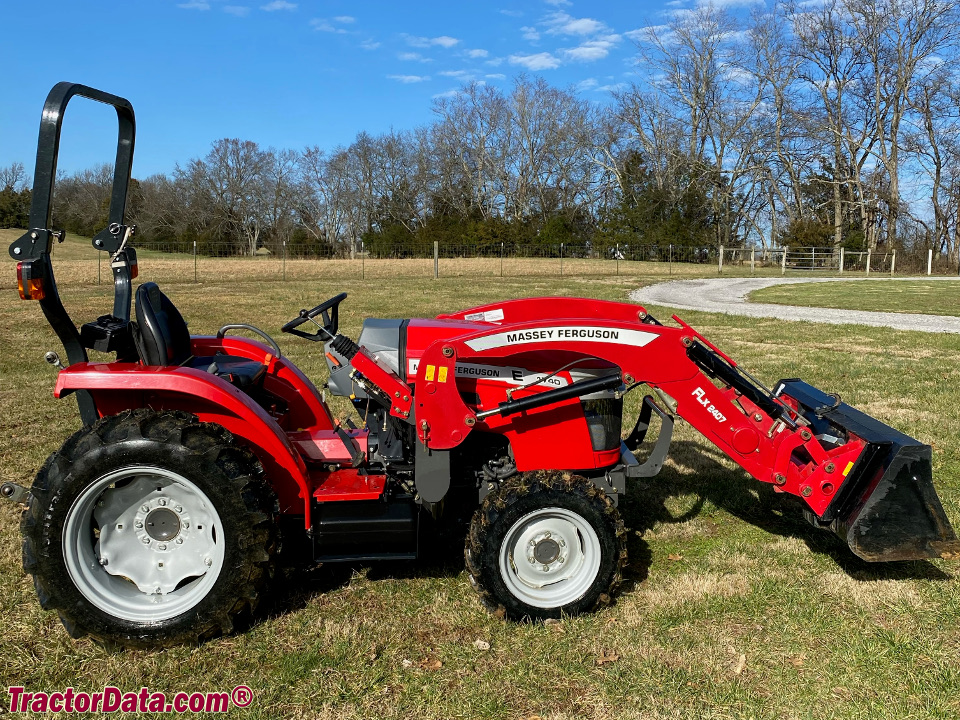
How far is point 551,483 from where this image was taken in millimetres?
3166

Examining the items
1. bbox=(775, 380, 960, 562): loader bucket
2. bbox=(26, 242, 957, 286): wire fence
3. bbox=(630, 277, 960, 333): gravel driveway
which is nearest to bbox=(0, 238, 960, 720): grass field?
bbox=(775, 380, 960, 562): loader bucket

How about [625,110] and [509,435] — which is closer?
[509,435]

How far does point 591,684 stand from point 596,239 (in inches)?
1930

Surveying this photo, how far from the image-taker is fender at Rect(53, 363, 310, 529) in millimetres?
3062

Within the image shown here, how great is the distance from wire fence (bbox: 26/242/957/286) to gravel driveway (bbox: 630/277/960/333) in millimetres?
8554

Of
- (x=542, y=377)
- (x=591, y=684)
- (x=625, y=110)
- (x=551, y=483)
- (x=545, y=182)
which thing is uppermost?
(x=625, y=110)

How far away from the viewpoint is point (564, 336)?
3.13m

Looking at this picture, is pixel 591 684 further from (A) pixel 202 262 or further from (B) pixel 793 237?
(B) pixel 793 237

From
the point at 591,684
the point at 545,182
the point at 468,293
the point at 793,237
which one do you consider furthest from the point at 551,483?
the point at 545,182

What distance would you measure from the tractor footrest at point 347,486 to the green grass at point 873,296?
16.1m

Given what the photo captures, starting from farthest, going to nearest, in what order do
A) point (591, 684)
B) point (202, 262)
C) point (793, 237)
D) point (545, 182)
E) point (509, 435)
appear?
1. point (545, 182)
2. point (793, 237)
3. point (202, 262)
4. point (509, 435)
5. point (591, 684)

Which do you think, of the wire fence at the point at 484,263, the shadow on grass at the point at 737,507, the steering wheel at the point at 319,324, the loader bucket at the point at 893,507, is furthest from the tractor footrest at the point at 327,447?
the wire fence at the point at 484,263

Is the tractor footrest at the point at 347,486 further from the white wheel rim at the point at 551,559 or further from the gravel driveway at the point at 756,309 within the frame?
the gravel driveway at the point at 756,309

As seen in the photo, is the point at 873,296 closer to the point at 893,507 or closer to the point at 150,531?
the point at 893,507
